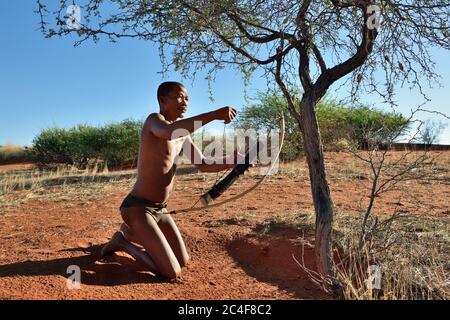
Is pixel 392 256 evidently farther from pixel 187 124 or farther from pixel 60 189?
pixel 60 189

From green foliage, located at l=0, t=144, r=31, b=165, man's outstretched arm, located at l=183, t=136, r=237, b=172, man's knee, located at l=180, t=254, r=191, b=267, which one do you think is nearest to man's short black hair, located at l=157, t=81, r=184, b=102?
man's outstretched arm, located at l=183, t=136, r=237, b=172

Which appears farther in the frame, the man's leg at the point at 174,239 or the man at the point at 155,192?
the man's leg at the point at 174,239

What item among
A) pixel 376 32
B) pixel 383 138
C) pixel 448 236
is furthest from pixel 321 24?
pixel 448 236

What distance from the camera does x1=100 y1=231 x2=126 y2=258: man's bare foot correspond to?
15.2ft

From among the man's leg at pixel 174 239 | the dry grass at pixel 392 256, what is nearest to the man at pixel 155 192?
the man's leg at pixel 174 239

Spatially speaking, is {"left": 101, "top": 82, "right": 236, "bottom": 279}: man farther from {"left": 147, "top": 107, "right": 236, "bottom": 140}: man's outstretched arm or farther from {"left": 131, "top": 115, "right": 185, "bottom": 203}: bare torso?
{"left": 147, "top": 107, "right": 236, "bottom": 140}: man's outstretched arm

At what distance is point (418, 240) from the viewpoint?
5.12 metres

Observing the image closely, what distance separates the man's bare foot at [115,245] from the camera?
15.2ft

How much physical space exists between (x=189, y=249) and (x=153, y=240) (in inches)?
40.1

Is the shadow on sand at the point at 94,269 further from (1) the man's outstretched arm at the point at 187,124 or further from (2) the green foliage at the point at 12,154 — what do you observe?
(2) the green foliage at the point at 12,154

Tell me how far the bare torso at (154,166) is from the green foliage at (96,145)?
14.1 meters
